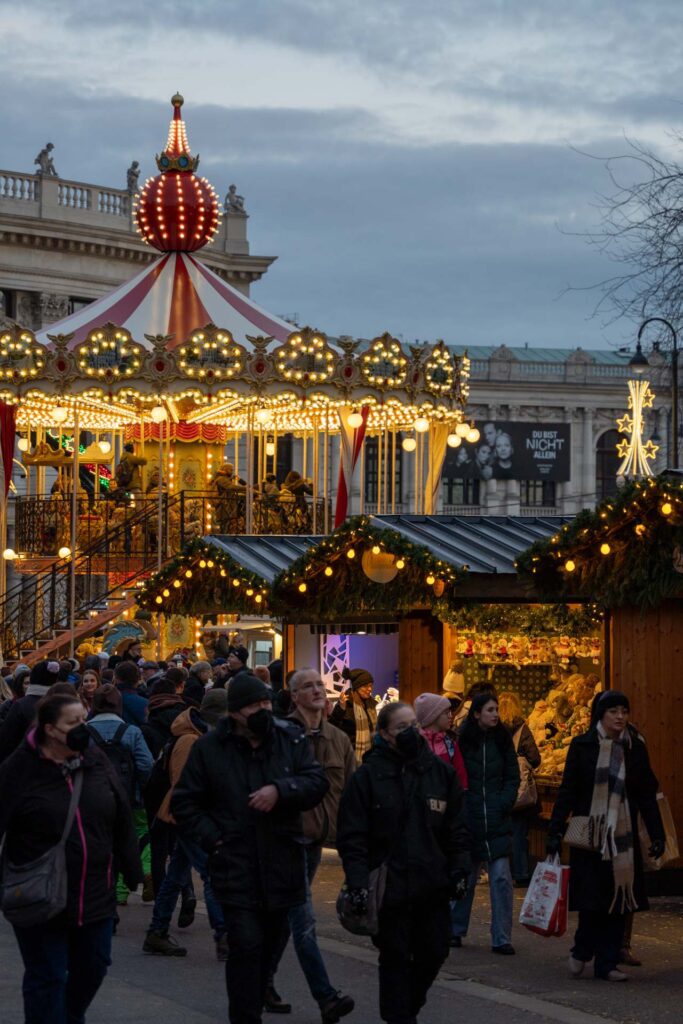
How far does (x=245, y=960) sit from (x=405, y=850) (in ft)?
2.51

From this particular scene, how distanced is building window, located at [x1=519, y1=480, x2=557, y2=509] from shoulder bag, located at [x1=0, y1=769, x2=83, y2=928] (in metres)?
74.4

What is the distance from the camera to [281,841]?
24.6 ft

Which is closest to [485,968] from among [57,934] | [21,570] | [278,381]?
[57,934]

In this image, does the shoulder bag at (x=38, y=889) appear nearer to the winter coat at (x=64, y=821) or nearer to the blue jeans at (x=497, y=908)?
the winter coat at (x=64, y=821)

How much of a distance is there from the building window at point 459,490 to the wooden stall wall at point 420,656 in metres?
63.8

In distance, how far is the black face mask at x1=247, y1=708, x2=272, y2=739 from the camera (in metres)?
7.46

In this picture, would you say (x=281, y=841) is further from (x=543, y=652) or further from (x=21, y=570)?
(x=21, y=570)

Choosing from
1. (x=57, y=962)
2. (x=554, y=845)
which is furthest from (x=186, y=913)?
(x=57, y=962)

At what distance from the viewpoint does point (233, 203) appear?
5819cm

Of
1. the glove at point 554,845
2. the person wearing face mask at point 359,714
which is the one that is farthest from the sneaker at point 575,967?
the person wearing face mask at point 359,714

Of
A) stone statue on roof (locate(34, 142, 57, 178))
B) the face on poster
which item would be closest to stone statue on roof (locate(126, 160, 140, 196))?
stone statue on roof (locate(34, 142, 57, 178))

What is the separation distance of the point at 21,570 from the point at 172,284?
4.73 m

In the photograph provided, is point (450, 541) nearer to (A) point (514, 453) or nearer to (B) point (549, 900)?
(B) point (549, 900)

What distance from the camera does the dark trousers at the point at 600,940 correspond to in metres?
9.55
